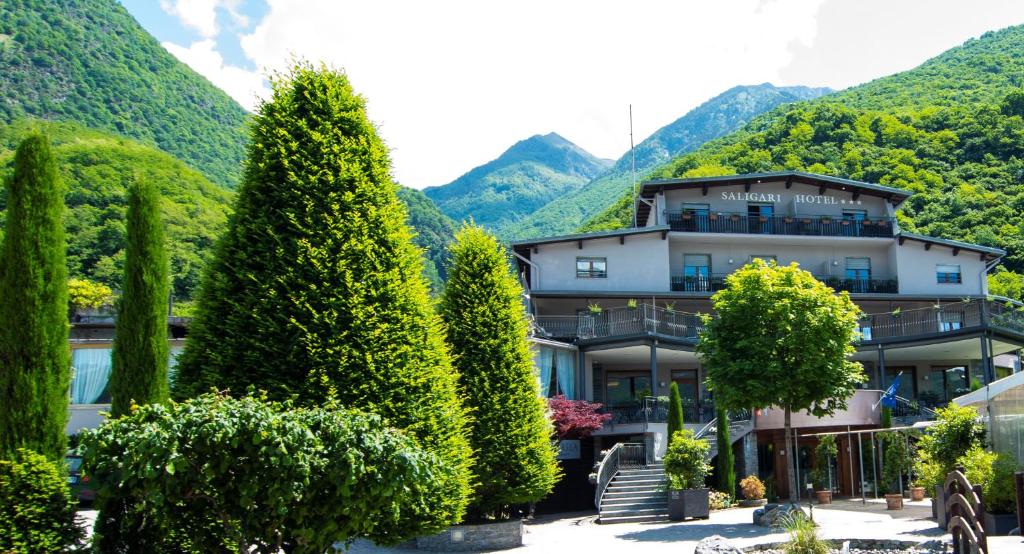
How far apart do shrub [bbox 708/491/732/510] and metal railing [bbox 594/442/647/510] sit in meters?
2.86

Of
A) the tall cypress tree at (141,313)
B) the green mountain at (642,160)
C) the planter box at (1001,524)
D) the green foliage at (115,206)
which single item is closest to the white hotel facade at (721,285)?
the planter box at (1001,524)

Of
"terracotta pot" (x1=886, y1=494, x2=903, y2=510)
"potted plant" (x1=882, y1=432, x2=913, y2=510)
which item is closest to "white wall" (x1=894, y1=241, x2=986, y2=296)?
"potted plant" (x1=882, y1=432, x2=913, y2=510)

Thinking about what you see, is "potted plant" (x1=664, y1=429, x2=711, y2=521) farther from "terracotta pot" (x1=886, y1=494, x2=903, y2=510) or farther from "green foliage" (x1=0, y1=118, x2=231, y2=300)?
"green foliage" (x1=0, y1=118, x2=231, y2=300)

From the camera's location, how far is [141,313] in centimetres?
1284

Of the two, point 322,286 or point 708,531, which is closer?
point 322,286

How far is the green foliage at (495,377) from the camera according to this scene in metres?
18.8

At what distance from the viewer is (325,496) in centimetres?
994

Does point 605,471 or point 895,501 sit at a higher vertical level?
point 605,471

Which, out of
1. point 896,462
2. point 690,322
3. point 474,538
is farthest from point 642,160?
point 474,538

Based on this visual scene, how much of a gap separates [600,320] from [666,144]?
15741cm

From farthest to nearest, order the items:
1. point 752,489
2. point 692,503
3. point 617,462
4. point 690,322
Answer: point 690,322, point 617,462, point 752,489, point 692,503

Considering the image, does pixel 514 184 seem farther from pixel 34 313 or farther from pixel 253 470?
pixel 253 470

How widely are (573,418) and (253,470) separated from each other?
1968 centimetres

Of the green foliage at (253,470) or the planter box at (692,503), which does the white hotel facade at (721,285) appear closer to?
the planter box at (692,503)
